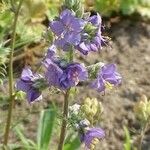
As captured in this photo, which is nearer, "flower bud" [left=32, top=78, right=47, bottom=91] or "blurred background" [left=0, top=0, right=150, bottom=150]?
"flower bud" [left=32, top=78, right=47, bottom=91]

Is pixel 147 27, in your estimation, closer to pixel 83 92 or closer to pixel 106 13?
pixel 106 13

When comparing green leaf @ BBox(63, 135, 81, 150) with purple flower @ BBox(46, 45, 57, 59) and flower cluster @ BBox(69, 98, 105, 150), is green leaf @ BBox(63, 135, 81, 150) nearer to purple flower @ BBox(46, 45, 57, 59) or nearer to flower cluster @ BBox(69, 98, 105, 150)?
flower cluster @ BBox(69, 98, 105, 150)

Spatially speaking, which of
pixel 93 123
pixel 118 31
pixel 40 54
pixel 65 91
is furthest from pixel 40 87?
pixel 118 31

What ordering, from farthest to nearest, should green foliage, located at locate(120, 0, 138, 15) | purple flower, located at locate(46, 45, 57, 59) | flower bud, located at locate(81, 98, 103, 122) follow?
green foliage, located at locate(120, 0, 138, 15) → flower bud, located at locate(81, 98, 103, 122) → purple flower, located at locate(46, 45, 57, 59)

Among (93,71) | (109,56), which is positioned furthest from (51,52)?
(109,56)

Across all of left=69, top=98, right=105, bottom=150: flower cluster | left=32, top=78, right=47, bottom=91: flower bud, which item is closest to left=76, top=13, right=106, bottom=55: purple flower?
left=32, top=78, right=47, bottom=91: flower bud

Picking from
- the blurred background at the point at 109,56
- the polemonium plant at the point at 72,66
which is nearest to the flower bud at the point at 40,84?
the polemonium plant at the point at 72,66

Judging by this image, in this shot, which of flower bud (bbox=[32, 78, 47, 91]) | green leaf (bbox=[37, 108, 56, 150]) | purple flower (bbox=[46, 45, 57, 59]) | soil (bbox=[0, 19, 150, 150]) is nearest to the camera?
purple flower (bbox=[46, 45, 57, 59])
